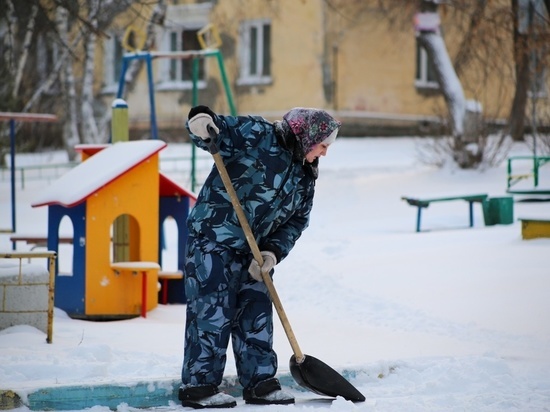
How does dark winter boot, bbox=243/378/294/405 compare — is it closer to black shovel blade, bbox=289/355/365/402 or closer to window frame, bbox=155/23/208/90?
black shovel blade, bbox=289/355/365/402

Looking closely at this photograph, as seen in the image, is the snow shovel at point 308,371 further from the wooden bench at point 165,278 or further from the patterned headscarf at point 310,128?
the wooden bench at point 165,278

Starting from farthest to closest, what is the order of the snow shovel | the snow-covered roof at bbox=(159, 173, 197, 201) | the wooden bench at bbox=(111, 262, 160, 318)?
the snow-covered roof at bbox=(159, 173, 197, 201), the wooden bench at bbox=(111, 262, 160, 318), the snow shovel

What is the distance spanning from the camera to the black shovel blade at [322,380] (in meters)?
4.92

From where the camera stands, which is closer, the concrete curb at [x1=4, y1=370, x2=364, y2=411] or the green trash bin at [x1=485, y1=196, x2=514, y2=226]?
the concrete curb at [x1=4, y1=370, x2=364, y2=411]

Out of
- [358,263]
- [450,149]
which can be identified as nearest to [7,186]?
[450,149]

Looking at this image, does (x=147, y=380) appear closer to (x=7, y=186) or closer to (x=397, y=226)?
(x=397, y=226)

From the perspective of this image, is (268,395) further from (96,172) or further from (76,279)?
(96,172)

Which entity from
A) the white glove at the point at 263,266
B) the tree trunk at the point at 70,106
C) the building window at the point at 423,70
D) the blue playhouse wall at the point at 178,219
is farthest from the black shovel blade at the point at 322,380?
the building window at the point at 423,70

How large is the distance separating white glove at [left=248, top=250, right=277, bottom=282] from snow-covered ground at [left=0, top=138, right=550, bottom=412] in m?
0.62

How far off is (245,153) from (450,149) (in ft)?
38.8

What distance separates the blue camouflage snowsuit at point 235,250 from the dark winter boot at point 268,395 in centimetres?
4

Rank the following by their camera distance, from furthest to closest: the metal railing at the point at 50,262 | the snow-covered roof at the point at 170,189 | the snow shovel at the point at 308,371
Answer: the snow-covered roof at the point at 170,189 → the metal railing at the point at 50,262 → the snow shovel at the point at 308,371

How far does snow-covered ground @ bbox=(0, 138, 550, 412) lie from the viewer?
202 inches

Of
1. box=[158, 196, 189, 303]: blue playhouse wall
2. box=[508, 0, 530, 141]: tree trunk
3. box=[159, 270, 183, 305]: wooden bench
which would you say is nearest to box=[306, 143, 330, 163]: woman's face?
box=[159, 270, 183, 305]: wooden bench
